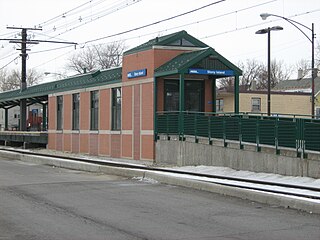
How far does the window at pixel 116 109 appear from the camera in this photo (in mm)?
28844

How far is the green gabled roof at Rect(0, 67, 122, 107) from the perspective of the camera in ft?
99.1

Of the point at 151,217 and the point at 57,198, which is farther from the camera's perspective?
the point at 57,198

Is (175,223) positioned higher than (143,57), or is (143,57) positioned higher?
(143,57)

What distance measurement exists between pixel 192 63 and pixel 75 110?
1400 cm

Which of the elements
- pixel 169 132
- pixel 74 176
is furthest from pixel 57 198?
pixel 169 132

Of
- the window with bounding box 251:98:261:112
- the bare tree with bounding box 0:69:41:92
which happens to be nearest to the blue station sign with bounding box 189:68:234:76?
the window with bounding box 251:98:261:112

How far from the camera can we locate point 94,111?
105ft

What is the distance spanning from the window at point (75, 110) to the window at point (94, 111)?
2.57 m

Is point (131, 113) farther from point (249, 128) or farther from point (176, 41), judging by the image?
point (249, 128)

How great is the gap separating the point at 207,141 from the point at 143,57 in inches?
266

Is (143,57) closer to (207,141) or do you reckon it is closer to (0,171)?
(207,141)

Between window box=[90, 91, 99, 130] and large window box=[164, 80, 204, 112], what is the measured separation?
7193mm

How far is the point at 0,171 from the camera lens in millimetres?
21016

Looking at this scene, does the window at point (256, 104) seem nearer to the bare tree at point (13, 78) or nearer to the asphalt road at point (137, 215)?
the asphalt road at point (137, 215)
